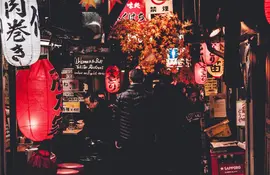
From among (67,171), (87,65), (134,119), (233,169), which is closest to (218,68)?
(233,169)

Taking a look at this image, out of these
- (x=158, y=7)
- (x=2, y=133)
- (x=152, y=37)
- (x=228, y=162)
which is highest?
(x=158, y=7)

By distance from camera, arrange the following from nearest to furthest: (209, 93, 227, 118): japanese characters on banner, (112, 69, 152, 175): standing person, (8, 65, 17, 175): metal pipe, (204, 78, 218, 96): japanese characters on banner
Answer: (8, 65, 17, 175): metal pipe → (112, 69, 152, 175): standing person → (209, 93, 227, 118): japanese characters on banner → (204, 78, 218, 96): japanese characters on banner

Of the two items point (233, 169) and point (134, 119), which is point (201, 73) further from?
point (134, 119)

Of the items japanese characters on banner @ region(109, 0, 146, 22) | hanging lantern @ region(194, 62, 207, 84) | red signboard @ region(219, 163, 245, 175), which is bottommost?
red signboard @ region(219, 163, 245, 175)

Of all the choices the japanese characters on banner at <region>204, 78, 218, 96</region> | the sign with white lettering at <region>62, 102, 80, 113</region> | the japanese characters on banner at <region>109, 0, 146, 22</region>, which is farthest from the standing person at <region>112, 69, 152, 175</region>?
the sign with white lettering at <region>62, 102, 80, 113</region>

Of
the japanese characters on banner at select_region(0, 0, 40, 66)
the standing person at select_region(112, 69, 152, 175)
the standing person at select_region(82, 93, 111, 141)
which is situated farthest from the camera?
the standing person at select_region(82, 93, 111, 141)

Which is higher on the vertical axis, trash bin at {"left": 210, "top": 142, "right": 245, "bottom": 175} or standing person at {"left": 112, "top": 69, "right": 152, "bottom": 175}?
standing person at {"left": 112, "top": 69, "right": 152, "bottom": 175}

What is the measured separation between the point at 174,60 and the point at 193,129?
777 cm

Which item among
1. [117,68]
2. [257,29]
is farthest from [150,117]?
[117,68]

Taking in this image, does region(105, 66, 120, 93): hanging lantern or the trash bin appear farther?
region(105, 66, 120, 93): hanging lantern

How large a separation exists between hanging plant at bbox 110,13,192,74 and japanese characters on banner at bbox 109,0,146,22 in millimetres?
302

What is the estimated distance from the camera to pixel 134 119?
11414 millimetres

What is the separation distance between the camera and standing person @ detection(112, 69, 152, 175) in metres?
11.3

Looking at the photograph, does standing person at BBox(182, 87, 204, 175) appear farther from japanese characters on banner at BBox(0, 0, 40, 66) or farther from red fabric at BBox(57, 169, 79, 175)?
japanese characters on banner at BBox(0, 0, 40, 66)
